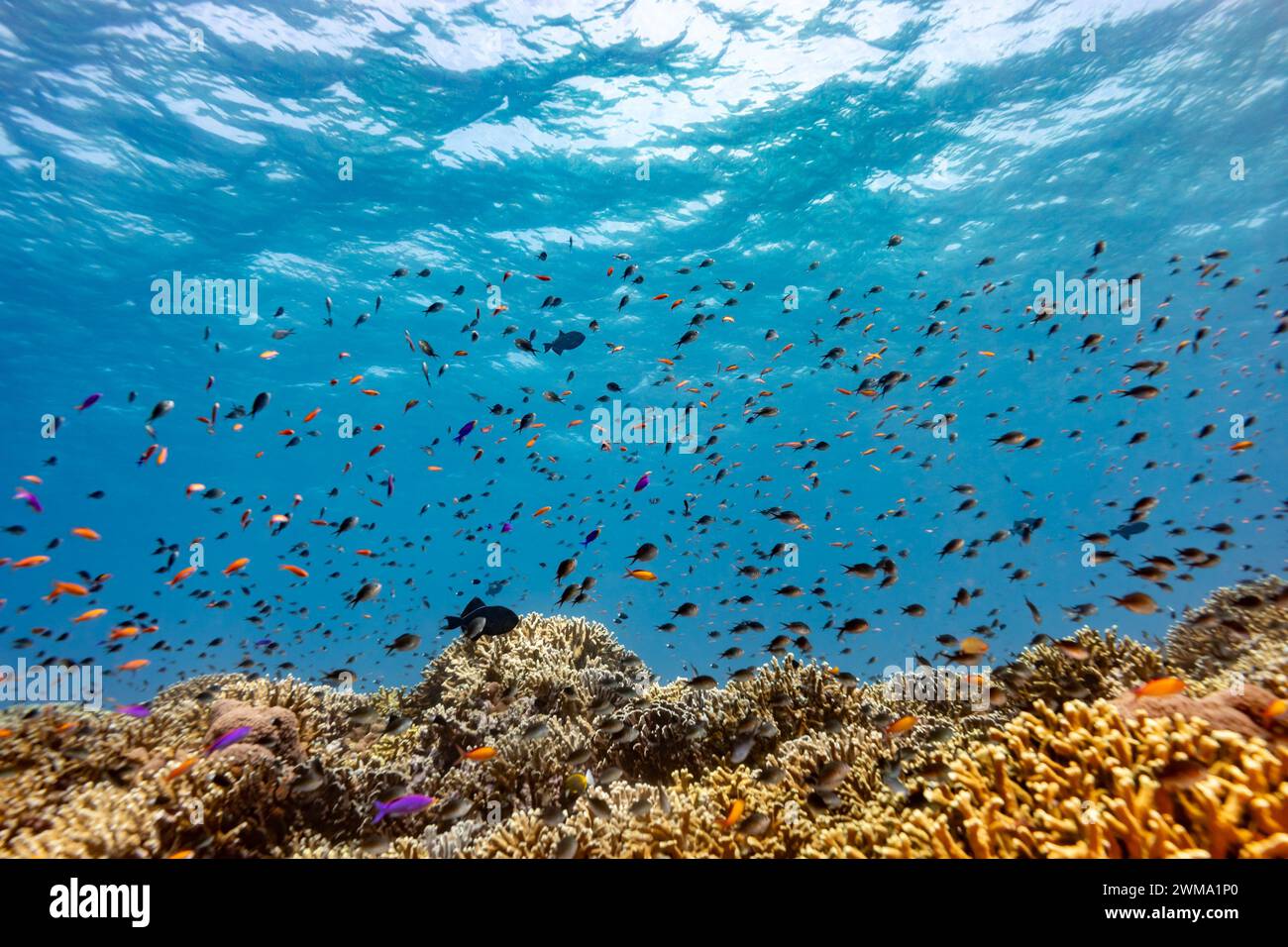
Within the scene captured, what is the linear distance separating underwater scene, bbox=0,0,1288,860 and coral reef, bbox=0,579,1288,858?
5 centimetres

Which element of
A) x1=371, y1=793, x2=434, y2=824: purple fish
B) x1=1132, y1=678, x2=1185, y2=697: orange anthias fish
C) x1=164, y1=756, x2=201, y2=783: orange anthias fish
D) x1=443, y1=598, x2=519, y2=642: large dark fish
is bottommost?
x1=371, y1=793, x2=434, y2=824: purple fish

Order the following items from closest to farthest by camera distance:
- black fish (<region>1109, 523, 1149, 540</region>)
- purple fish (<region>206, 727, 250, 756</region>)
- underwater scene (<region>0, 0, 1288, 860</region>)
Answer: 1. underwater scene (<region>0, 0, 1288, 860</region>)
2. purple fish (<region>206, 727, 250, 756</region>)
3. black fish (<region>1109, 523, 1149, 540</region>)

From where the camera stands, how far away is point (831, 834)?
4289 millimetres

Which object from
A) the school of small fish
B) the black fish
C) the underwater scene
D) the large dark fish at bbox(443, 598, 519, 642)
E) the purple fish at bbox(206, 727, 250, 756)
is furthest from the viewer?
the school of small fish

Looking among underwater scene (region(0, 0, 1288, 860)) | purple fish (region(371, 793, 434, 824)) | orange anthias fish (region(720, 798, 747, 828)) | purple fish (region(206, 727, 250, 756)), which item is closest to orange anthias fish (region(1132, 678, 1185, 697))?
underwater scene (region(0, 0, 1288, 860))

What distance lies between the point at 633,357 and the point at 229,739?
35388mm

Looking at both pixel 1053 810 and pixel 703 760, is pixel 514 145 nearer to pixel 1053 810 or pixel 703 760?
pixel 703 760

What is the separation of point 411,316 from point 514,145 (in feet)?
46.3

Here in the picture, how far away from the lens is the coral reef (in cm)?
346

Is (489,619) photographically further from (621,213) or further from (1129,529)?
(621,213)

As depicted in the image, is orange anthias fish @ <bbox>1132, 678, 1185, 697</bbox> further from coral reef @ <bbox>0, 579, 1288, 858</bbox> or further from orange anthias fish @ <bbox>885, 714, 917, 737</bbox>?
orange anthias fish @ <bbox>885, 714, 917, 737</bbox>

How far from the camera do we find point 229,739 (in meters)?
5.57

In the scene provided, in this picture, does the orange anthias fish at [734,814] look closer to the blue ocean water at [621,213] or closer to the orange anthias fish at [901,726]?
the orange anthias fish at [901,726]

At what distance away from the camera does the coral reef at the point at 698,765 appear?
346 cm
